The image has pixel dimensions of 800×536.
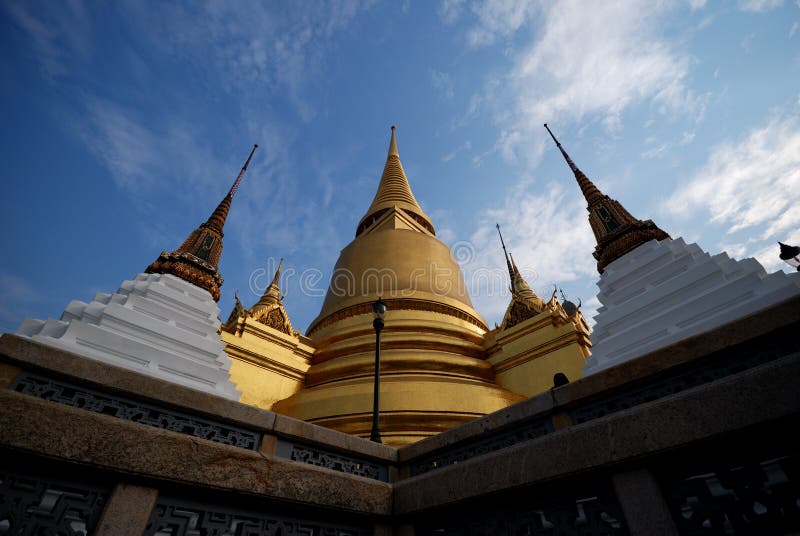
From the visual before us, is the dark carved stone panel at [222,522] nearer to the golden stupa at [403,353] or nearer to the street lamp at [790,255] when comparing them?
the golden stupa at [403,353]

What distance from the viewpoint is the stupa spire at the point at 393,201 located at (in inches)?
680

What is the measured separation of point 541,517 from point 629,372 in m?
1.11

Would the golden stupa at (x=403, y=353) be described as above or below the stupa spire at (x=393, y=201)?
below

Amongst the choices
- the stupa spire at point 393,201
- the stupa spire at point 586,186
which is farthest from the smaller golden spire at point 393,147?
the stupa spire at point 586,186

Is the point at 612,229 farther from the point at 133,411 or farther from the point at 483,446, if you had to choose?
the point at 133,411

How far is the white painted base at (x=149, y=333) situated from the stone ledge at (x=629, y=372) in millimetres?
3564

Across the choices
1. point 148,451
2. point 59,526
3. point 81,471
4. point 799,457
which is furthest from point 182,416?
point 799,457

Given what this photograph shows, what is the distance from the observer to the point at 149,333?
5.84 metres

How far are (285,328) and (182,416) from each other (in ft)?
25.8

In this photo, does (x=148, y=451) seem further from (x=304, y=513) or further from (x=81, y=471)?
(x=304, y=513)

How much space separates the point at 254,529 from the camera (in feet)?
8.84

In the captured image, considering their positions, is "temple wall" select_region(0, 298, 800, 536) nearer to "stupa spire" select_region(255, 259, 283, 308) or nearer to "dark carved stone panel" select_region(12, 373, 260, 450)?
"dark carved stone panel" select_region(12, 373, 260, 450)

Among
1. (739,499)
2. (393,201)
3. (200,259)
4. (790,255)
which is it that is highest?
(393,201)

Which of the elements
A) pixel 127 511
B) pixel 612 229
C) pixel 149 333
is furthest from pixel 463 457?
pixel 612 229
